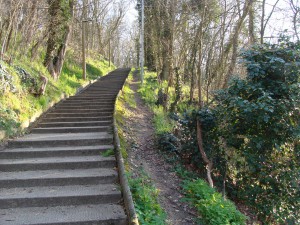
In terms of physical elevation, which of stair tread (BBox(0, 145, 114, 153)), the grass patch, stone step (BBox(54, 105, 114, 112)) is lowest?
the grass patch

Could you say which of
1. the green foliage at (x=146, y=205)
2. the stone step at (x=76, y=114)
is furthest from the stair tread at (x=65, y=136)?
the green foliage at (x=146, y=205)

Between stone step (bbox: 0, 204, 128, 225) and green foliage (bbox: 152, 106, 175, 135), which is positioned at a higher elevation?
green foliage (bbox: 152, 106, 175, 135)

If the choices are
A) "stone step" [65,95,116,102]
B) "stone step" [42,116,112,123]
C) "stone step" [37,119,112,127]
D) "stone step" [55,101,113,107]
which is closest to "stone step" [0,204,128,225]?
"stone step" [37,119,112,127]

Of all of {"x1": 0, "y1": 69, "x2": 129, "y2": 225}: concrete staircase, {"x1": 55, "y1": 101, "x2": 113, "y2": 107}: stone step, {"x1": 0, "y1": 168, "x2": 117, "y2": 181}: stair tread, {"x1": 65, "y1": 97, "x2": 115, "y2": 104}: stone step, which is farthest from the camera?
{"x1": 65, "y1": 97, "x2": 115, "y2": 104}: stone step

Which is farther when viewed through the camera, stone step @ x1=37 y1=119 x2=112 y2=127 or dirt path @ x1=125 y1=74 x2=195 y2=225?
stone step @ x1=37 y1=119 x2=112 y2=127

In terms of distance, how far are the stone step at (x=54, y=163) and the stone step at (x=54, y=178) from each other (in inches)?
6.8

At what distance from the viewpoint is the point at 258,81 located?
22.2ft

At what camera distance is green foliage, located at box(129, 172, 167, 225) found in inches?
171

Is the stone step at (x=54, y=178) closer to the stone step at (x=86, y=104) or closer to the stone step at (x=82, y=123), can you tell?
the stone step at (x=82, y=123)

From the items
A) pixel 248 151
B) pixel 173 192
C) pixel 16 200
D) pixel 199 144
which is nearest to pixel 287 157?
pixel 248 151

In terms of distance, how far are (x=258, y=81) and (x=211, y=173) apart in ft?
9.06

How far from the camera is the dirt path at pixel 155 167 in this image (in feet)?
17.7

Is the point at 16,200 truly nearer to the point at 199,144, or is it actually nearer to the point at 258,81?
the point at 199,144

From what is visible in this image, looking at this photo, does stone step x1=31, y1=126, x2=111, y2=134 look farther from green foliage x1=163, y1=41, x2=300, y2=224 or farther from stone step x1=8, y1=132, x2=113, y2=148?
green foliage x1=163, y1=41, x2=300, y2=224
